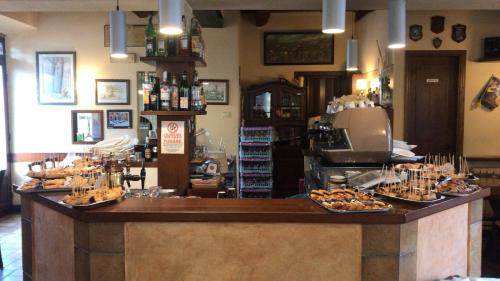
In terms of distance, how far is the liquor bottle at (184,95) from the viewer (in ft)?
11.7

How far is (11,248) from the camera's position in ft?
16.8

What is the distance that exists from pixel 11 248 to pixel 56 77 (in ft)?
9.61

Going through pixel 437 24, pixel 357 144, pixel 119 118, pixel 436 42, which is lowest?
pixel 357 144

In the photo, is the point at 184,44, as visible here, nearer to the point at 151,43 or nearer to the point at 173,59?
the point at 173,59

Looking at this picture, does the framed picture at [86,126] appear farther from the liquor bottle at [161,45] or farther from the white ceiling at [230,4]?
the liquor bottle at [161,45]

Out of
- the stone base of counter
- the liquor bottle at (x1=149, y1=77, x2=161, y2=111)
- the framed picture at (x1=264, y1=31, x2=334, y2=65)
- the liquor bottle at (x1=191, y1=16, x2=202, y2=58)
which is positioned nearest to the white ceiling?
the liquor bottle at (x1=191, y1=16, x2=202, y2=58)

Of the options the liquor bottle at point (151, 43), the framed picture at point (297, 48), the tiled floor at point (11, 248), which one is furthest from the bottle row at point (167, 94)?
the framed picture at point (297, 48)

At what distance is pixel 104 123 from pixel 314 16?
4668 millimetres

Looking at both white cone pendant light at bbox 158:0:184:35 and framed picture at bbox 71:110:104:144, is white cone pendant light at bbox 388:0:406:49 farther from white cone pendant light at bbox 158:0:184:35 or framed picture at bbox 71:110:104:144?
framed picture at bbox 71:110:104:144

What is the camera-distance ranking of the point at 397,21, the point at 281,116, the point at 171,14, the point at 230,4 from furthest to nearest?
the point at 281,116 → the point at 230,4 → the point at 397,21 → the point at 171,14

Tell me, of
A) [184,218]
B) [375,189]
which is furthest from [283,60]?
[184,218]

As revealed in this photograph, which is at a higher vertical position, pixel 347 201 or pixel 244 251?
pixel 347 201

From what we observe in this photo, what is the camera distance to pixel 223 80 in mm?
7066

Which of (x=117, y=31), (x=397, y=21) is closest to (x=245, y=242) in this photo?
(x=397, y=21)
